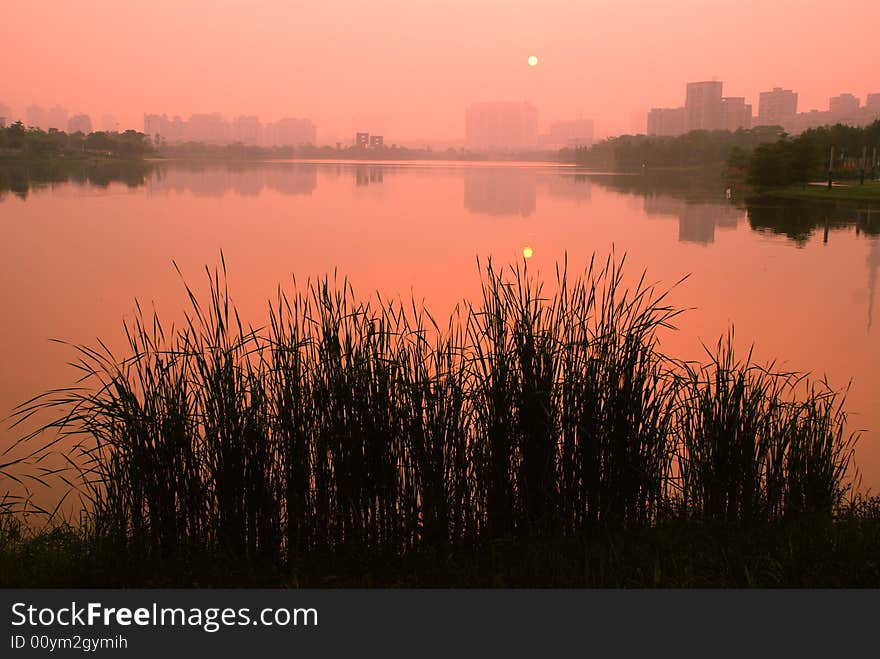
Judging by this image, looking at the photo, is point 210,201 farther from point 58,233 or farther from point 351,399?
point 351,399

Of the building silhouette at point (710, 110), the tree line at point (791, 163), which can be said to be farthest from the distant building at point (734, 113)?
the tree line at point (791, 163)

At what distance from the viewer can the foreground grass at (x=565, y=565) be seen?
3.09 meters

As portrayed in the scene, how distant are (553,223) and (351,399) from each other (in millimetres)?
23015

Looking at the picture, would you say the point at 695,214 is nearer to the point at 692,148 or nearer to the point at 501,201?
the point at 501,201

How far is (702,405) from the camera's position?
13.9ft

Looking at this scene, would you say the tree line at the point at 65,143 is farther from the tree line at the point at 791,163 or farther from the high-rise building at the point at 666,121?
the high-rise building at the point at 666,121

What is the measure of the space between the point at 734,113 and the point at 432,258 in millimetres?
124448

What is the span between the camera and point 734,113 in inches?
5069

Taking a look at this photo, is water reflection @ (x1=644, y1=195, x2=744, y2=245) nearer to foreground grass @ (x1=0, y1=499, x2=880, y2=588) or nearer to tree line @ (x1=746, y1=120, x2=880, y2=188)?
tree line @ (x1=746, y1=120, x2=880, y2=188)

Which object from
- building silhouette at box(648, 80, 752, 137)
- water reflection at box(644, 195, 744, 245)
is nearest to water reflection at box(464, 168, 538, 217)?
water reflection at box(644, 195, 744, 245)

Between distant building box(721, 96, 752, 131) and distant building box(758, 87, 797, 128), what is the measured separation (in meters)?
2.04

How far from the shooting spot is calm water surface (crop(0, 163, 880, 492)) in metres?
10.1

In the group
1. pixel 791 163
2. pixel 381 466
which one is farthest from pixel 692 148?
pixel 381 466
